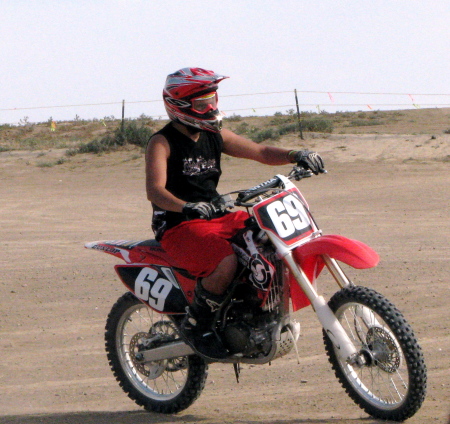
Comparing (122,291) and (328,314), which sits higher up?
(328,314)

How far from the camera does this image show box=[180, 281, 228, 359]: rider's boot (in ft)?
16.5

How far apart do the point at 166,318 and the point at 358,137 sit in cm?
1962

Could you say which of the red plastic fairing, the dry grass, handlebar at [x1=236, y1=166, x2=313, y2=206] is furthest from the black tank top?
the dry grass

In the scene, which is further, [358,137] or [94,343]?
[358,137]

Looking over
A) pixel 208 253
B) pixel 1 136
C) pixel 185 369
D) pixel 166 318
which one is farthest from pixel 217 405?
pixel 1 136

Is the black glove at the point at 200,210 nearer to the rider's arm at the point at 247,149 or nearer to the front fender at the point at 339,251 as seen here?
the front fender at the point at 339,251

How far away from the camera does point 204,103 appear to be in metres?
5.21

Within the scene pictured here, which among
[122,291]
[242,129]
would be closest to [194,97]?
[122,291]

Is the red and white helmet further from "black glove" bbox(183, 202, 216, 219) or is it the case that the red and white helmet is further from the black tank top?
"black glove" bbox(183, 202, 216, 219)

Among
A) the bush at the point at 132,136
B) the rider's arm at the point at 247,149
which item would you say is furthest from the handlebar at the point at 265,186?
the bush at the point at 132,136

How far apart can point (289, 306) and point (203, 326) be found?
1.88 ft

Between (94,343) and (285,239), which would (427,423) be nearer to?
(285,239)

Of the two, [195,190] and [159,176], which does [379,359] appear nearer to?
[195,190]

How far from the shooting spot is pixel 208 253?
494 centimetres
